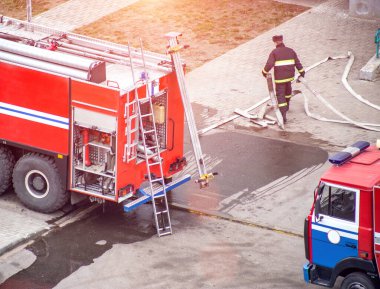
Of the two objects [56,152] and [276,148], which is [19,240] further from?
[276,148]

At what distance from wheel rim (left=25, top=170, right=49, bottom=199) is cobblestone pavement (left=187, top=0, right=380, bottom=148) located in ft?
16.9

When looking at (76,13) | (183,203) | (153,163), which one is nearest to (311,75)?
(183,203)

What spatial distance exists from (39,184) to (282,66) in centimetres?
592

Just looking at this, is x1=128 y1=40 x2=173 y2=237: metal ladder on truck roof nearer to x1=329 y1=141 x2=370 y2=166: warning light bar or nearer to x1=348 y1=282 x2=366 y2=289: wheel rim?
x1=329 y1=141 x2=370 y2=166: warning light bar

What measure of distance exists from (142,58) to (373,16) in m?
12.0

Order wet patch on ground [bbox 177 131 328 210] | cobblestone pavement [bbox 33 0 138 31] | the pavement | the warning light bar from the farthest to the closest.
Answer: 1. cobblestone pavement [bbox 33 0 138 31]
2. wet patch on ground [bbox 177 131 328 210]
3. the pavement
4. the warning light bar

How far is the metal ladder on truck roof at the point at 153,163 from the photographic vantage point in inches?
554

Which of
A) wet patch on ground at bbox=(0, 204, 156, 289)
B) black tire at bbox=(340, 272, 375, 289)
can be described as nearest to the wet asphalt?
wet patch on ground at bbox=(0, 204, 156, 289)

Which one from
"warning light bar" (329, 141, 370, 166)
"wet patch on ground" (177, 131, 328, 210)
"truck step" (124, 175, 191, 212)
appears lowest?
"wet patch on ground" (177, 131, 328, 210)

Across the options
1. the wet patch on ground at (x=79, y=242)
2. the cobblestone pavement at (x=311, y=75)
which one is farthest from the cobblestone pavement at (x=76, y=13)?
the wet patch on ground at (x=79, y=242)

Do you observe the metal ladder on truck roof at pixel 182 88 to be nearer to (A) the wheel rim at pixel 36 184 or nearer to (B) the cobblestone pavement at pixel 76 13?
(A) the wheel rim at pixel 36 184

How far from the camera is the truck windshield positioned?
11.4 metres

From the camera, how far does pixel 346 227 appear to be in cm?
1143

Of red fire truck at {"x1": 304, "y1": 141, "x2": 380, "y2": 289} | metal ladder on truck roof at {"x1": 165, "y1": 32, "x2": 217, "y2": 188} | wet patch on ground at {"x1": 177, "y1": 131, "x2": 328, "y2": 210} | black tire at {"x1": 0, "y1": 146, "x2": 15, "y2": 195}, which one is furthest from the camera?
wet patch on ground at {"x1": 177, "y1": 131, "x2": 328, "y2": 210}
